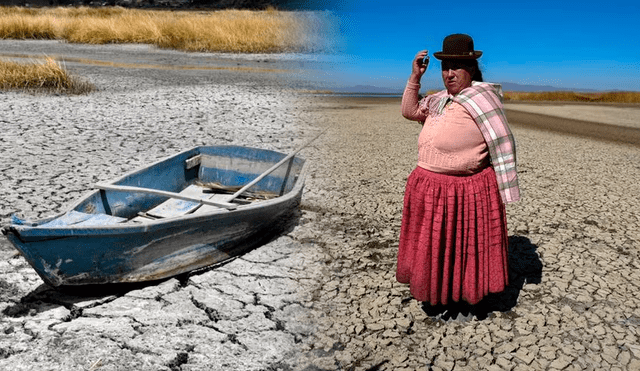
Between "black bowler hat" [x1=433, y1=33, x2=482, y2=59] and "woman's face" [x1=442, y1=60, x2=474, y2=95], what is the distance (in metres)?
0.08

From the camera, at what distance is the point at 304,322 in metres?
3.03

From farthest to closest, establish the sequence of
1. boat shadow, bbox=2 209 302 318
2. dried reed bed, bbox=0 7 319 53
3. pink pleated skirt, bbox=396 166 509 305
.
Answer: dried reed bed, bbox=0 7 319 53 → boat shadow, bbox=2 209 302 318 → pink pleated skirt, bbox=396 166 509 305

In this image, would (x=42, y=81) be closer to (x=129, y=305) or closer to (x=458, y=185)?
(x=129, y=305)

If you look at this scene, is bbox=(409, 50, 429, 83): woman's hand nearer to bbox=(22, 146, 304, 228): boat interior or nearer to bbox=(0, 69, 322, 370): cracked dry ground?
bbox=(0, 69, 322, 370): cracked dry ground

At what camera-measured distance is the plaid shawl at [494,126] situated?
2.45 m

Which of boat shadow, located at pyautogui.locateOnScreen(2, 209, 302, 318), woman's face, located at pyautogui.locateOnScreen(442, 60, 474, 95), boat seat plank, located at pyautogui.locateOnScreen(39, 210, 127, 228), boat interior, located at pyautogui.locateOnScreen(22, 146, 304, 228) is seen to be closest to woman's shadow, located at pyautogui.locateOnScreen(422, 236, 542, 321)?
woman's face, located at pyautogui.locateOnScreen(442, 60, 474, 95)

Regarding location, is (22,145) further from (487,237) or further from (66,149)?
(487,237)

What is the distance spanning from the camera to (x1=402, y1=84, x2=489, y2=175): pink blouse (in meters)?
2.49

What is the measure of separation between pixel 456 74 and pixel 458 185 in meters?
0.52

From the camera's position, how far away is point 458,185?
2598mm

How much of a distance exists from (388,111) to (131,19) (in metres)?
14.5

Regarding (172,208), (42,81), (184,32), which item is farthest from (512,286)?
(184,32)

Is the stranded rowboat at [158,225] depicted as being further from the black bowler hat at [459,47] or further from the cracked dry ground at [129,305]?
the black bowler hat at [459,47]

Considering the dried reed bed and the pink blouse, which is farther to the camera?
the dried reed bed
